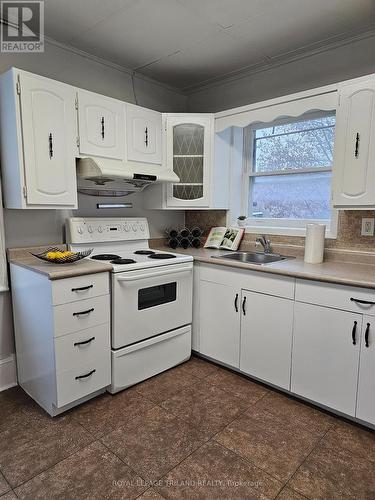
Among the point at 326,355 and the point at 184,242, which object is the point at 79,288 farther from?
the point at 326,355

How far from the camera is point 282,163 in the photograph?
2.75 m

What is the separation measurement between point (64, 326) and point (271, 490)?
132cm

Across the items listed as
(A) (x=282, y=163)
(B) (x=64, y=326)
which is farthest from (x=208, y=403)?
(A) (x=282, y=163)

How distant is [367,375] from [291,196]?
151 centimetres

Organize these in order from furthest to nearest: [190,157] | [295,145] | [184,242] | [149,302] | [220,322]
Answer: [184,242] < [190,157] < [295,145] < [220,322] < [149,302]

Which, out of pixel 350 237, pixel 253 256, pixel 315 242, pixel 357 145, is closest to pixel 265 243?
pixel 253 256

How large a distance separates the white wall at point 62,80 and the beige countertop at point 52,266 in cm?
→ 7

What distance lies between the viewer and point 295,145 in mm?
2668

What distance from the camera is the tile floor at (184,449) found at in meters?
1.42

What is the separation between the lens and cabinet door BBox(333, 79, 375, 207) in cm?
189

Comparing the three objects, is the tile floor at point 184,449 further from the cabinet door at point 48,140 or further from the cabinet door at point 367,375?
the cabinet door at point 48,140

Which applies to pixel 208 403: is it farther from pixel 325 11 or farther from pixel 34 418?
pixel 325 11

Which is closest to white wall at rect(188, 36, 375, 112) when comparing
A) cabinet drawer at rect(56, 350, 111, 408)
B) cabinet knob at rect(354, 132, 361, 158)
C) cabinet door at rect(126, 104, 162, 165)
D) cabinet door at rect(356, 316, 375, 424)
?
cabinet knob at rect(354, 132, 361, 158)

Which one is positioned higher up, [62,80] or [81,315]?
[62,80]
